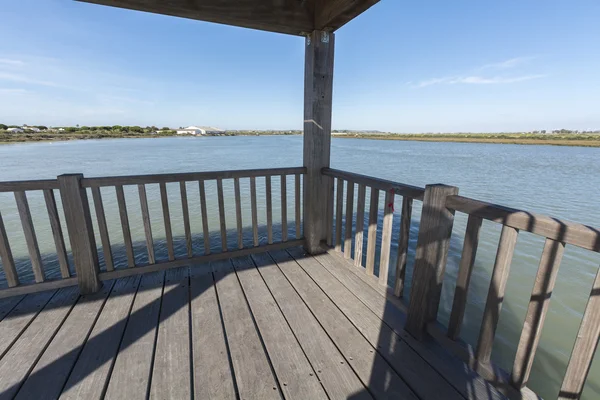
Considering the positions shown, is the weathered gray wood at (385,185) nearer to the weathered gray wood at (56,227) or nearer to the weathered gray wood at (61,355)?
the weathered gray wood at (61,355)

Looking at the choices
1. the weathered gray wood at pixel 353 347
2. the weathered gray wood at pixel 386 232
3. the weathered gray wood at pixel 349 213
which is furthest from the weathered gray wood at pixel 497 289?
the weathered gray wood at pixel 349 213

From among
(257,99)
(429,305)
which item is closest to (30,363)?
(429,305)

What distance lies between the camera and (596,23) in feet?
18.1

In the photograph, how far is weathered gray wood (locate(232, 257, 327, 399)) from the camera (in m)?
1.17

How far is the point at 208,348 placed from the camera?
138 centimetres

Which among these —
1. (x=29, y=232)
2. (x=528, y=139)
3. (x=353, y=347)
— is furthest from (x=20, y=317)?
(x=528, y=139)

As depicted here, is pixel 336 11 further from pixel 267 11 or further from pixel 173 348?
pixel 173 348

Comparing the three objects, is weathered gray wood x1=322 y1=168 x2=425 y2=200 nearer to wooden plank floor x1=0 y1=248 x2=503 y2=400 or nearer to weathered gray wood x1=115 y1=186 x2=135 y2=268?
wooden plank floor x1=0 y1=248 x2=503 y2=400

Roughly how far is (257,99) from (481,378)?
19.4 meters

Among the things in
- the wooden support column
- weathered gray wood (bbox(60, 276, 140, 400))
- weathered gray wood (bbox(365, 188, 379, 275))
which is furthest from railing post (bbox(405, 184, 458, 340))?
weathered gray wood (bbox(60, 276, 140, 400))

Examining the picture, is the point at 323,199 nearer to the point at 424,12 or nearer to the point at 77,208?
the point at 77,208

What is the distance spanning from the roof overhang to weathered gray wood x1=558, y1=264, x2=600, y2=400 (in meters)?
1.99

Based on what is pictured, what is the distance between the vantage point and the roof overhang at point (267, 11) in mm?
1766

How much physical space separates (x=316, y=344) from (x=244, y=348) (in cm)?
40
